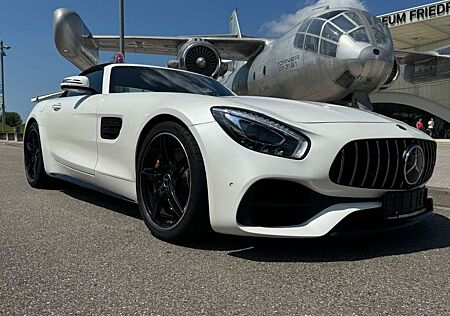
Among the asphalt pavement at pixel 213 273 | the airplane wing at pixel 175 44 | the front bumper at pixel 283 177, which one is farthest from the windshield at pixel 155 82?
the airplane wing at pixel 175 44

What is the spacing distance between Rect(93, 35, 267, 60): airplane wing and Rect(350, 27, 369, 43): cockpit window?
5.30 metres

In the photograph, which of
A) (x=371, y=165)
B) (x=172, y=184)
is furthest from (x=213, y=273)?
(x=371, y=165)

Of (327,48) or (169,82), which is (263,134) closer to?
(169,82)

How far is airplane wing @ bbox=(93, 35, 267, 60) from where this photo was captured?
46.5 ft

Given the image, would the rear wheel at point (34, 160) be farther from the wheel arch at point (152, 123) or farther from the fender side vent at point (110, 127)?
the wheel arch at point (152, 123)

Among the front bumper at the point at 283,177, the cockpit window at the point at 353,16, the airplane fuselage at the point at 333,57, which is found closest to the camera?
the front bumper at the point at 283,177

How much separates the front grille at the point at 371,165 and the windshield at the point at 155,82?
1643 mm

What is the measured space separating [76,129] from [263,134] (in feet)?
6.93

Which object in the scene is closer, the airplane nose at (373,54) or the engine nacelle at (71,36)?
the airplane nose at (373,54)

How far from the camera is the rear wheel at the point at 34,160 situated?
183 inches

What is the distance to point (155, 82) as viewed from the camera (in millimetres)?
3625

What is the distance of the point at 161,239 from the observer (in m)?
2.71

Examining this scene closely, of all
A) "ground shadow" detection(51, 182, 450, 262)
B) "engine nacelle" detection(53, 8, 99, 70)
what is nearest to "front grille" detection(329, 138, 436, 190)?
"ground shadow" detection(51, 182, 450, 262)

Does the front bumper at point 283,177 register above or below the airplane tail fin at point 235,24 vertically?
below
